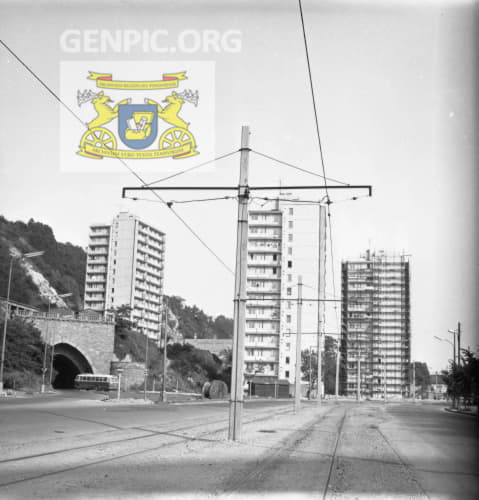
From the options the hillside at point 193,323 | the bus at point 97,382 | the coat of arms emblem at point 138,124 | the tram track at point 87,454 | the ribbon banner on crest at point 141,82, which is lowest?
the bus at point 97,382

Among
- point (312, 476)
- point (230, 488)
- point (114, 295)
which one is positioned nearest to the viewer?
point (230, 488)

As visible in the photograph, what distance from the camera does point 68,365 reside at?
8744cm

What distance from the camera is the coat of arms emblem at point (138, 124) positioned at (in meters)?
13.5

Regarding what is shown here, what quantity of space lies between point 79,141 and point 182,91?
247 cm

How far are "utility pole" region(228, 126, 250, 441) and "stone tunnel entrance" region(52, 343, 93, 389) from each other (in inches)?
2795

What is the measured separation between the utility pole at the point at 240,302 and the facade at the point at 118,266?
110891 millimetres

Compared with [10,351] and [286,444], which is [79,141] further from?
[10,351]

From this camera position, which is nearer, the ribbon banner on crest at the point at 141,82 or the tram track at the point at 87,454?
the tram track at the point at 87,454

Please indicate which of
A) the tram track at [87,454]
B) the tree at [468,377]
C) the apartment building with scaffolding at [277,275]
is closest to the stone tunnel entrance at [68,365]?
the apartment building with scaffolding at [277,275]

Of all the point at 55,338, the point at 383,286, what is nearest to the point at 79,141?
the point at 55,338

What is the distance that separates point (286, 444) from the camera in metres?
13.8

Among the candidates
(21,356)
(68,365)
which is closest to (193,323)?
(68,365)

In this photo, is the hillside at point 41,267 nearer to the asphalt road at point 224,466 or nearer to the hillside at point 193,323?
the hillside at point 193,323

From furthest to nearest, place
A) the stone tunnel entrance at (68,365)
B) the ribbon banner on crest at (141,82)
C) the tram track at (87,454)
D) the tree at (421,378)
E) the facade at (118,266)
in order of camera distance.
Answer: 1. the tree at (421,378)
2. the facade at (118,266)
3. the stone tunnel entrance at (68,365)
4. the ribbon banner on crest at (141,82)
5. the tram track at (87,454)
